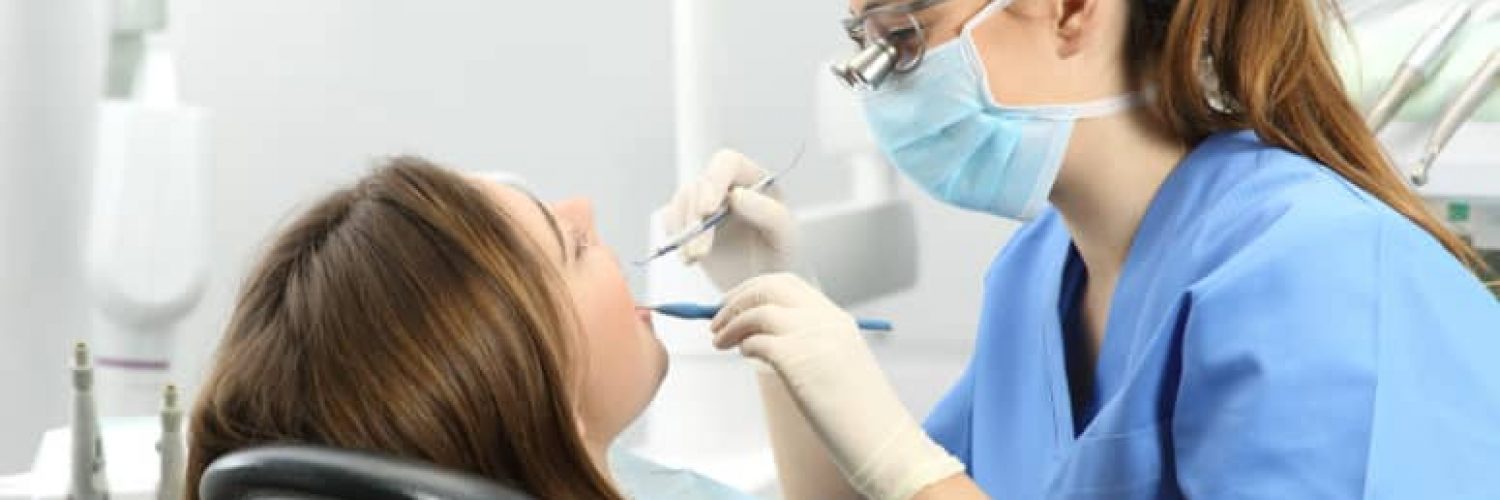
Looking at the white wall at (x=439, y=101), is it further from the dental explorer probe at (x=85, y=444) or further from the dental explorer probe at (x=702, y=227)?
the dental explorer probe at (x=85, y=444)

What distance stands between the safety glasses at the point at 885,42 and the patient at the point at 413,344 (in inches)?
10.7

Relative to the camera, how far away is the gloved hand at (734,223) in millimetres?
1646

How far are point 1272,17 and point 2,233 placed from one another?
5.79 ft

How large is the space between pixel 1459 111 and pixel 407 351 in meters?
1.12

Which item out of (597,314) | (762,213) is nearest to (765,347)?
(597,314)

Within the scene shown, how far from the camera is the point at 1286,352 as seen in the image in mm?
1216

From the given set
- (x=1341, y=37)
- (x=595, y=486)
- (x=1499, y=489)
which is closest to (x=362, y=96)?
(x=1341, y=37)

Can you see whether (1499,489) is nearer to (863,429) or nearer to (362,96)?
(863,429)

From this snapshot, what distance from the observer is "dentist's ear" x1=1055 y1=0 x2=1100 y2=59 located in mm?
1367

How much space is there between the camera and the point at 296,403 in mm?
1198

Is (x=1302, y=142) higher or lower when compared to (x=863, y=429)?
higher

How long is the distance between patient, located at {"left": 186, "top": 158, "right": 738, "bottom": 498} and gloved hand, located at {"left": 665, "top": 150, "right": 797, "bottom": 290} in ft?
1.06

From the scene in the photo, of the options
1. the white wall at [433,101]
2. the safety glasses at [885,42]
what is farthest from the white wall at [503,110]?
the safety glasses at [885,42]

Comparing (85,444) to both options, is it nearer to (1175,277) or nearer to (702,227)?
(702,227)
